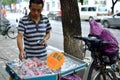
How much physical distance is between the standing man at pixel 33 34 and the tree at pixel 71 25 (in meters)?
1.90

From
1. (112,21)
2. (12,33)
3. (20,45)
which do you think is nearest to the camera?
(20,45)

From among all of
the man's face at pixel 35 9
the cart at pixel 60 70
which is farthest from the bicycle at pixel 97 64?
the man's face at pixel 35 9

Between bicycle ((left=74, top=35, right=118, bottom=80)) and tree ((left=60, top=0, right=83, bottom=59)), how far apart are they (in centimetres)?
151

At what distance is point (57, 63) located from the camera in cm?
354

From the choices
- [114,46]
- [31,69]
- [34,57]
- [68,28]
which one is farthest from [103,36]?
[68,28]

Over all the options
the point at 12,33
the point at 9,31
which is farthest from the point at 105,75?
the point at 9,31

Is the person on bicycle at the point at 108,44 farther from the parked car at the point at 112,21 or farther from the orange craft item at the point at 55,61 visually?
the parked car at the point at 112,21

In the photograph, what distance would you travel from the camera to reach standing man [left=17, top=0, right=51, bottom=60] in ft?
13.7

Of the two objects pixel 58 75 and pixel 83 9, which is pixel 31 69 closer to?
pixel 58 75

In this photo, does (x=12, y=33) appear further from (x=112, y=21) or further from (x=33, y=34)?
(x=33, y=34)

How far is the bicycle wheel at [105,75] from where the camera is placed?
14.9ft

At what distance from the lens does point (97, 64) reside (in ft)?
14.8

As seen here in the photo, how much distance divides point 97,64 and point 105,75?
0.21 metres

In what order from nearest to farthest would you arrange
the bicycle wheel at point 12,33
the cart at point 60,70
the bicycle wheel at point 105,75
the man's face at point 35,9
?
the cart at point 60,70, the man's face at point 35,9, the bicycle wheel at point 105,75, the bicycle wheel at point 12,33
